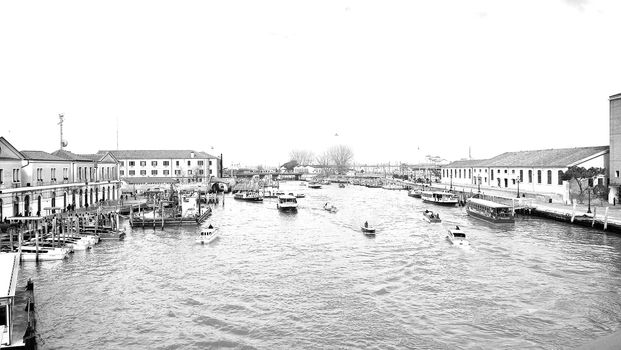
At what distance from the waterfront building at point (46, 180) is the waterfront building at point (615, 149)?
59.8 m

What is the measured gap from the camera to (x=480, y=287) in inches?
945

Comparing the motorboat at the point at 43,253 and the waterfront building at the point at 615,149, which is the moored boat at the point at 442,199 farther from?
the motorboat at the point at 43,253

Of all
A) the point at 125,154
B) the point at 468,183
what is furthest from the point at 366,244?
the point at 125,154

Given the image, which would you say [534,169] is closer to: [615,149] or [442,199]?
[615,149]

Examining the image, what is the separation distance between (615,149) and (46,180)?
6244cm

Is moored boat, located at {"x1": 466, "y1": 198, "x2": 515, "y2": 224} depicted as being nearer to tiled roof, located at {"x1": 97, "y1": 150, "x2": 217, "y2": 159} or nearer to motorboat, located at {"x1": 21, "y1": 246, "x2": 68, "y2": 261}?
motorboat, located at {"x1": 21, "y1": 246, "x2": 68, "y2": 261}

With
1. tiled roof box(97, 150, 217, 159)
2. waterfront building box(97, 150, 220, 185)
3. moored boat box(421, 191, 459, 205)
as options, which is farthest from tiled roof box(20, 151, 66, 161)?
tiled roof box(97, 150, 217, 159)

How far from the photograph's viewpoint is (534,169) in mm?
65375

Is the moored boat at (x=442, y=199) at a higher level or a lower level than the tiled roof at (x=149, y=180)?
lower

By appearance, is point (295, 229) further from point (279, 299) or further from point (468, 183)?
point (468, 183)

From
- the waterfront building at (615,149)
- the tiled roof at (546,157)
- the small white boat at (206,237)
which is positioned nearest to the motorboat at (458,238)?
the small white boat at (206,237)

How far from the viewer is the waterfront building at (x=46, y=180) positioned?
39.8 metres

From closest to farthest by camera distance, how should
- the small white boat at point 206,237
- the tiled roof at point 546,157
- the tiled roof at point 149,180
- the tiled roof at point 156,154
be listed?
the small white boat at point 206,237 → the tiled roof at point 546,157 → the tiled roof at point 149,180 → the tiled roof at point 156,154

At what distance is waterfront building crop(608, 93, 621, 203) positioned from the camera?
5103 centimetres
